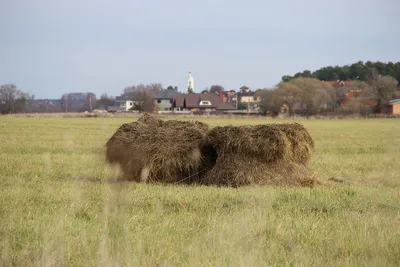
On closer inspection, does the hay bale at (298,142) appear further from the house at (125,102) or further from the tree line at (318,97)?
the tree line at (318,97)

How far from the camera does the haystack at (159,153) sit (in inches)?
483

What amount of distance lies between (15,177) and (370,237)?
795 cm

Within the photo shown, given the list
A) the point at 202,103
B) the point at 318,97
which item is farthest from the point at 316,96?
the point at 202,103

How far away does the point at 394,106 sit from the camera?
9294 cm

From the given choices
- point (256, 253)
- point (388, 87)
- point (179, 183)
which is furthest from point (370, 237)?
point (388, 87)

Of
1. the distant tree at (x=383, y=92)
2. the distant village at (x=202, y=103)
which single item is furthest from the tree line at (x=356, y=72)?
the distant tree at (x=383, y=92)

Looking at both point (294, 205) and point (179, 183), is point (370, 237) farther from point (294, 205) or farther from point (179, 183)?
point (179, 183)

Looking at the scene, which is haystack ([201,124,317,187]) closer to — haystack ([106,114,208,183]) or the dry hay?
the dry hay

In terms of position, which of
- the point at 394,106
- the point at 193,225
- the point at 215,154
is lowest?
the point at 193,225

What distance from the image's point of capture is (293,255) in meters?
5.75

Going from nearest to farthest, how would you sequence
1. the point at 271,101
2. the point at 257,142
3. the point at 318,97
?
1. the point at 257,142
2. the point at 271,101
3. the point at 318,97

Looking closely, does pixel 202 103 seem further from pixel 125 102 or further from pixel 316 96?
pixel 125 102

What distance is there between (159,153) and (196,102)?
109494 mm

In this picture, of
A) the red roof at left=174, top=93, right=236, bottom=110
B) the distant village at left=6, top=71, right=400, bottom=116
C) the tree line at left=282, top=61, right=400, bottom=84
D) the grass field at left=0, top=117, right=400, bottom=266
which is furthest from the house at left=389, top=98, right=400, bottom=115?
the grass field at left=0, top=117, right=400, bottom=266
